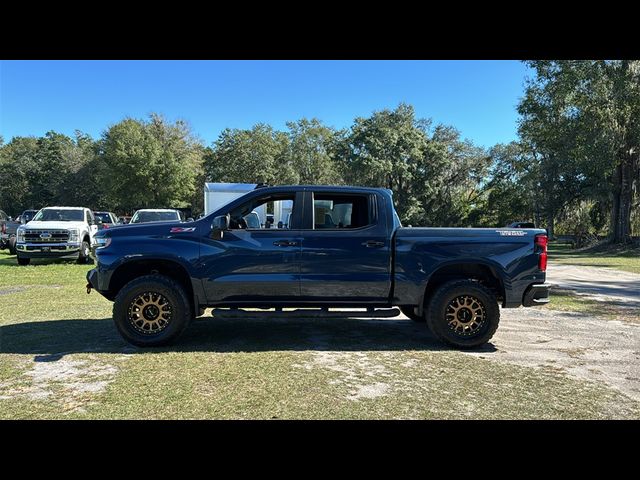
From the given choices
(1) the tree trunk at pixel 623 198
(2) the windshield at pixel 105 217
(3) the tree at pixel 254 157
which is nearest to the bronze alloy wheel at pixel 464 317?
(2) the windshield at pixel 105 217

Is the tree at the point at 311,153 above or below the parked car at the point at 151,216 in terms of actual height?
above

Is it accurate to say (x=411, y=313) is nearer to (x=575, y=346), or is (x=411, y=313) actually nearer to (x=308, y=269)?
(x=308, y=269)

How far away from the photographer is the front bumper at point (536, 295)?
5691mm

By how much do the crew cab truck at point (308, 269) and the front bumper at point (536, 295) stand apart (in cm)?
1

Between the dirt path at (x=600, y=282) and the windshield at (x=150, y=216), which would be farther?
the windshield at (x=150, y=216)

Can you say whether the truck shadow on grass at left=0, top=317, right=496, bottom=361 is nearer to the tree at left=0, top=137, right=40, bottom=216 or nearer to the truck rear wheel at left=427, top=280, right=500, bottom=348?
the truck rear wheel at left=427, top=280, right=500, bottom=348

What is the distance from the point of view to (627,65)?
24859 millimetres

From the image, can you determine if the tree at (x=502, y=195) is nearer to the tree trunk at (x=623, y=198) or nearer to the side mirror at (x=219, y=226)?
the tree trunk at (x=623, y=198)

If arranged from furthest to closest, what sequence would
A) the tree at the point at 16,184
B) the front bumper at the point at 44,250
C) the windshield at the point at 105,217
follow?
1. the tree at the point at 16,184
2. the windshield at the point at 105,217
3. the front bumper at the point at 44,250

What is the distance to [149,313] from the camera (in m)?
5.51

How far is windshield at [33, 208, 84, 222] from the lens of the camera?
606 inches
